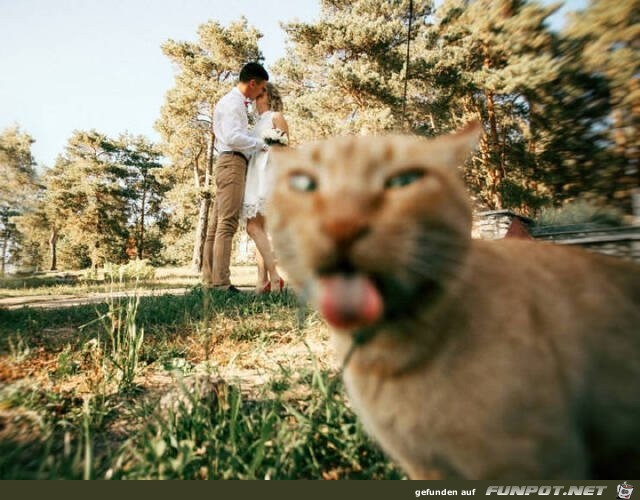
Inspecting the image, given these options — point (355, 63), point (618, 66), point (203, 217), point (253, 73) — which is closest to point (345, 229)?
point (618, 66)

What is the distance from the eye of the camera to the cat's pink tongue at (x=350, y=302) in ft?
2.44

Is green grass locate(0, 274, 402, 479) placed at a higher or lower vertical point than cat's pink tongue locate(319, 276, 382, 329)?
lower

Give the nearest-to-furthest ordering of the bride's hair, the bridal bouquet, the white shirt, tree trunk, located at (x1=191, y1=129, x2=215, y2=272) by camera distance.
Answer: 1. the bridal bouquet
2. the white shirt
3. the bride's hair
4. tree trunk, located at (x1=191, y1=129, x2=215, y2=272)

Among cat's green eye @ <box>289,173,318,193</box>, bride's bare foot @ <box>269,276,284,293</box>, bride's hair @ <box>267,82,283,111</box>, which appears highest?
bride's hair @ <box>267,82,283,111</box>

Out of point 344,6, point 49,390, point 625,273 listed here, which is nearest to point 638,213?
point 625,273

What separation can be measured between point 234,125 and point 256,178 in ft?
2.39

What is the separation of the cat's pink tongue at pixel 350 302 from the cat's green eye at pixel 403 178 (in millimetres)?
268

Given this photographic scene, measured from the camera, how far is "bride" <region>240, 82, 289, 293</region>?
15.7 ft

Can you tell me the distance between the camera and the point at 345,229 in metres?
0.75

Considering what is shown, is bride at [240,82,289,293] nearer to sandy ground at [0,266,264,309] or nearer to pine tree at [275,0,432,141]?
sandy ground at [0,266,264,309]

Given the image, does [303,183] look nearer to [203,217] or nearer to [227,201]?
[227,201]

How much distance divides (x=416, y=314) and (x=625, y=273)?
71 centimetres

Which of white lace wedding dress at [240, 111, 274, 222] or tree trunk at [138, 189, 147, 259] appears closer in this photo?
white lace wedding dress at [240, 111, 274, 222]

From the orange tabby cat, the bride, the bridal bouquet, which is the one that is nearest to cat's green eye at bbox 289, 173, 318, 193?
the orange tabby cat
